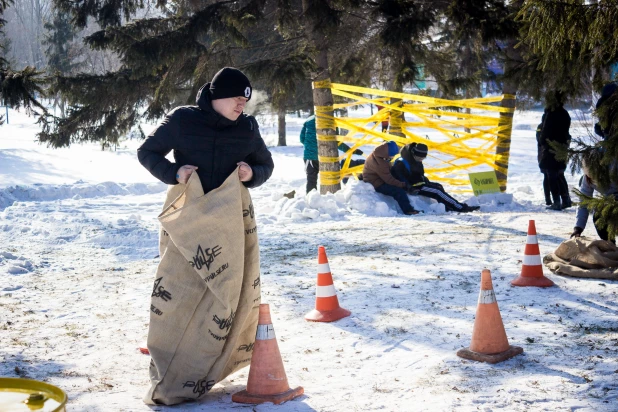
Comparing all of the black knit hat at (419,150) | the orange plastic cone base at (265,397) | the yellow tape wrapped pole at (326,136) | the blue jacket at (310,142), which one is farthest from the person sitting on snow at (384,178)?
the orange plastic cone base at (265,397)

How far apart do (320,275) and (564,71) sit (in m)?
2.59

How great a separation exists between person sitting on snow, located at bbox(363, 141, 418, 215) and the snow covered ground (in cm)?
19

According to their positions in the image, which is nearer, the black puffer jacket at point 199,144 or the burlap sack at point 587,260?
the black puffer jacket at point 199,144

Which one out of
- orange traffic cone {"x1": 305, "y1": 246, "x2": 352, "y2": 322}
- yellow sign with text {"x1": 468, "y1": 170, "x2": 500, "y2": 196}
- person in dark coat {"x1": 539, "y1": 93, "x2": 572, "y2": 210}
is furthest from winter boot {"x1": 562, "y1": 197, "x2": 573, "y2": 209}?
orange traffic cone {"x1": 305, "y1": 246, "x2": 352, "y2": 322}

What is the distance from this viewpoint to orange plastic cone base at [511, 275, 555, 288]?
7.02m

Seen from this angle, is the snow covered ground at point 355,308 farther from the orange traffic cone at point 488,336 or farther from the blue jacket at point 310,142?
the blue jacket at point 310,142

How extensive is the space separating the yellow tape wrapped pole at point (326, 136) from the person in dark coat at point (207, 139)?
949cm

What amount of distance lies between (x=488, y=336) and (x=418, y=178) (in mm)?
8114

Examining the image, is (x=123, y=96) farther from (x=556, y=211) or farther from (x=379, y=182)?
(x=556, y=211)

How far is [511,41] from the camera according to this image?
546 inches

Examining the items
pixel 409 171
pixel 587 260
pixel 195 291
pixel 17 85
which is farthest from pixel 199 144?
pixel 409 171

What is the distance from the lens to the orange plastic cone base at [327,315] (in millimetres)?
6266

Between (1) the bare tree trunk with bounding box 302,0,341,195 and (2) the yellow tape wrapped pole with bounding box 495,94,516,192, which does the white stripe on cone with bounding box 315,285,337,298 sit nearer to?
(1) the bare tree trunk with bounding box 302,0,341,195

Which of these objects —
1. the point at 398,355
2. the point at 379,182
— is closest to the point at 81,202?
the point at 379,182
